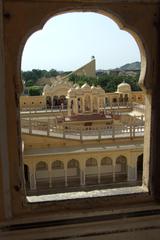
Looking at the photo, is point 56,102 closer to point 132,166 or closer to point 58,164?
point 58,164

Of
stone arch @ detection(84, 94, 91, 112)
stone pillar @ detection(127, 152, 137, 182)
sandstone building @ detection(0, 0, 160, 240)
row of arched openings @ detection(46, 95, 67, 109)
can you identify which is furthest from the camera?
row of arched openings @ detection(46, 95, 67, 109)

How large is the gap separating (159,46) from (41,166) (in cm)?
1227

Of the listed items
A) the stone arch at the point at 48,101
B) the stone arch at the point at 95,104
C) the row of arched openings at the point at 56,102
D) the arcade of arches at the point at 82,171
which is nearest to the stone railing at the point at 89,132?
the arcade of arches at the point at 82,171

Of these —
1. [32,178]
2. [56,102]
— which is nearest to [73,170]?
[32,178]

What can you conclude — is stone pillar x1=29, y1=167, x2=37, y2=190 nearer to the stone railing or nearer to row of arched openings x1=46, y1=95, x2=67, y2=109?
the stone railing

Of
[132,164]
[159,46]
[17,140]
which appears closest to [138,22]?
[159,46]

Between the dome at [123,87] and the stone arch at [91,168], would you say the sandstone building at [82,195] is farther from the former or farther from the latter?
the dome at [123,87]

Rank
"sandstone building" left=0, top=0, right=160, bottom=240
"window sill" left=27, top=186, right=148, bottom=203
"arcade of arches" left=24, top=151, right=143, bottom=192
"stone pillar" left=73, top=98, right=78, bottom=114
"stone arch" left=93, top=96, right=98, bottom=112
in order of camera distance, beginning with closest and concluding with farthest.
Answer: "sandstone building" left=0, top=0, right=160, bottom=240 → "window sill" left=27, top=186, right=148, bottom=203 → "arcade of arches" left=24, top=151, right=143, bottom=192 → "stone pillar" left=73, top=98, right=78, bottom=114 → "stone arch" left=93, top=96, right=98, bottom=112

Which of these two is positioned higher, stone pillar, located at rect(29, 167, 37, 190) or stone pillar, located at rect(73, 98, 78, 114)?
stone pillar, located at rect(73, 98, 78, 114)

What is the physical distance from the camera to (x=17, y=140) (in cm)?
165

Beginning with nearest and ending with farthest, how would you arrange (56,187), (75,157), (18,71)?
(18,71)
(56,187)
(75,157)

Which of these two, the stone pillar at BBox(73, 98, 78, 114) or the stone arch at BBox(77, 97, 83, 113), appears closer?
the stone pillar at BBox(73, 98, 78, 114)

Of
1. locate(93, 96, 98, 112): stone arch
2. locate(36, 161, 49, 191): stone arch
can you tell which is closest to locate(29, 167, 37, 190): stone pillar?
locate(36, 161, 49, 191): stone arch

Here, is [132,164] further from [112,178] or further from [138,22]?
[138,22]
